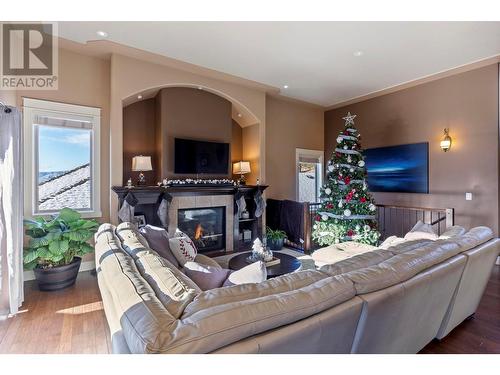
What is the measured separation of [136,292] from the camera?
3.81ft

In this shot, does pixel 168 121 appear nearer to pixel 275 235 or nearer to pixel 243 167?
pixel 243 167

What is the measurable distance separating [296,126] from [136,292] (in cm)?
601

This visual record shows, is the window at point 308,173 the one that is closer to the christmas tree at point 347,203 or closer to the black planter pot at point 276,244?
the black planter pot at point 276,244

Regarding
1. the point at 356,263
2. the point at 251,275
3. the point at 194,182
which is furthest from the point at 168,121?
the point at 356,263

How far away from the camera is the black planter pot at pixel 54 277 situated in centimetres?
320

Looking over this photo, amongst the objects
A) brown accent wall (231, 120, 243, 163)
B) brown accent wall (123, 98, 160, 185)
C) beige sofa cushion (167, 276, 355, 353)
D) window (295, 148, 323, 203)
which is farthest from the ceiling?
beige sofa cushion (167, 276, 355, 353)

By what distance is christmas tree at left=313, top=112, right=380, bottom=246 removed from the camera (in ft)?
14.9

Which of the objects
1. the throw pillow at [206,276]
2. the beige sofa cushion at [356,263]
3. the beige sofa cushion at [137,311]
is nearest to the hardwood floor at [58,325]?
the throw pillow at [206,276]

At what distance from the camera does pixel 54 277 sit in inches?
127

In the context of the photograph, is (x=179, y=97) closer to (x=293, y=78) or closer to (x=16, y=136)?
(x=293, y=78)

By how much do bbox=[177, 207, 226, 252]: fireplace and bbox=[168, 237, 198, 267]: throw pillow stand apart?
1893 millimetres

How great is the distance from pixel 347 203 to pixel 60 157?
4524 millimetres
